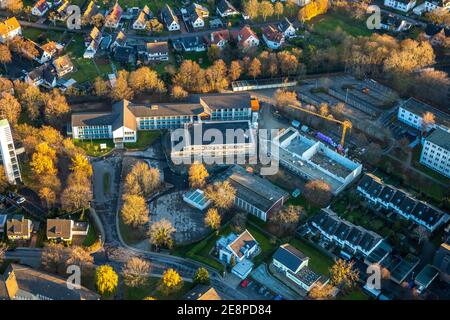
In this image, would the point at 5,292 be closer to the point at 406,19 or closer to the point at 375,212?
the point at 375,212

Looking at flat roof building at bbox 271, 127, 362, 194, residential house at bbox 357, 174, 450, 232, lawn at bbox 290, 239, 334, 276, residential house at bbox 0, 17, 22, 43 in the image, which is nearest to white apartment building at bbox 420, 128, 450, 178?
residential house at bbox 357, 174, 450, 232

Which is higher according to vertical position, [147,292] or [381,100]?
[381,100]

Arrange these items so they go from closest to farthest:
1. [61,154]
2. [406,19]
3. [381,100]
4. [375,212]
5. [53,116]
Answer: [375,212], [61,154], [53,116], [381,100], [406,19]

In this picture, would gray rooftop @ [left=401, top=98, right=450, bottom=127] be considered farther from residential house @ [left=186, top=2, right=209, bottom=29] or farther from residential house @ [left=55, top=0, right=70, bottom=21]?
residential house @ [left=55, top=0, right=70, bottom=21]

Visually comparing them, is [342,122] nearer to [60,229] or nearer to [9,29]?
[60,229]

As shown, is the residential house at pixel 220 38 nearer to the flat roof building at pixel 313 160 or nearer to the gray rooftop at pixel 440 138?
the flat roof building at pixel 313 160

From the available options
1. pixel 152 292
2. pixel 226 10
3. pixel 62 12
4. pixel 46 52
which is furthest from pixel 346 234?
pixel 62 12

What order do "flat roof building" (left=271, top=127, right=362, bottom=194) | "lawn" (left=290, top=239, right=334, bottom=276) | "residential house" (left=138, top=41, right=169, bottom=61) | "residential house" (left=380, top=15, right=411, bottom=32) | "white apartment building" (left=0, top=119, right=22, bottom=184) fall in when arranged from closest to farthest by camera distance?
1. "lawn" (left=290, top=239, right=334, bottom=276)
2. "white apartment building" (left=0, top=119, right=22, bottom=184)
3. "flat roof building" (left=271, top=127, right=362, bottom=194)
4. "residential house" (left=138, top=41, right=169, bottom=61)
5. "residential house" (left=380, top=15, right=411, bottom=32)

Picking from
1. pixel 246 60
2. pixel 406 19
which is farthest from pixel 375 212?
pixel 406 19
